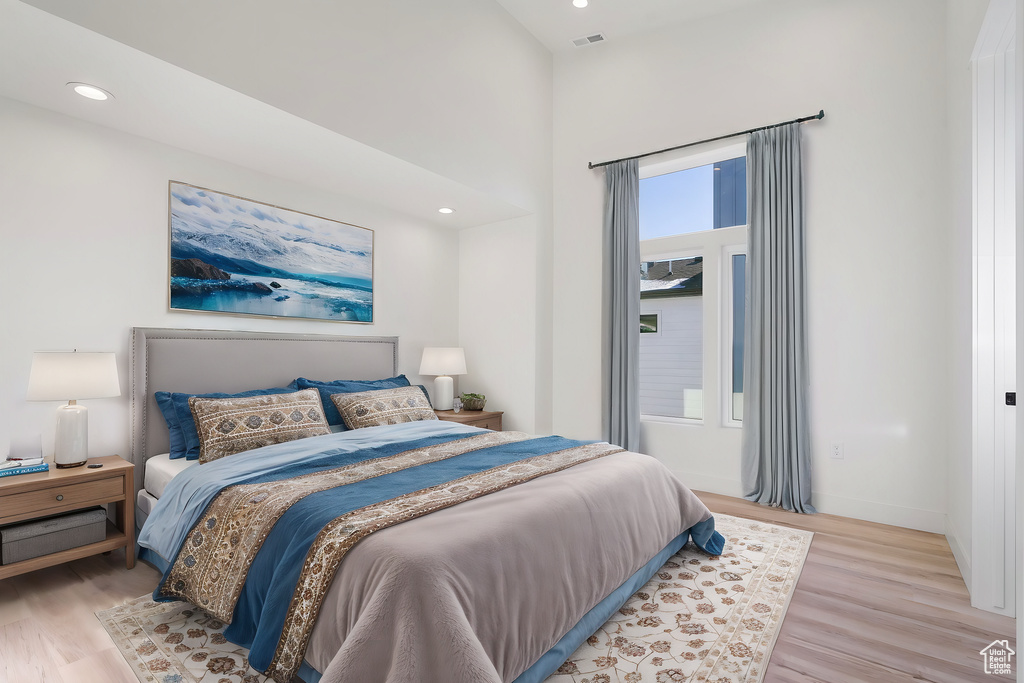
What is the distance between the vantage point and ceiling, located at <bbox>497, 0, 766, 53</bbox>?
3.96 m

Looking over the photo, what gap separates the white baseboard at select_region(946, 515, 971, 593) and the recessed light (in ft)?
14.8

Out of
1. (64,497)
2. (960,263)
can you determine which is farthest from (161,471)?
(960,263)

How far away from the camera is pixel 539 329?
14.8 feet

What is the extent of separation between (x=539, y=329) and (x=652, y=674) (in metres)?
3.01

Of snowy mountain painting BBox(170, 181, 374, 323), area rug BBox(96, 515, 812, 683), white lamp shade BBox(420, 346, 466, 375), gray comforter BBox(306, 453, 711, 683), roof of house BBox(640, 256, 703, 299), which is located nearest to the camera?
gray comforter BBox(306, 453, 711, 683)

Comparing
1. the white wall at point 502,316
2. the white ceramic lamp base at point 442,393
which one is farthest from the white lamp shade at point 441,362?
the white wall at point 502,316

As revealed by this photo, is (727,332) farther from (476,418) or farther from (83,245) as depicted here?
(83,245)

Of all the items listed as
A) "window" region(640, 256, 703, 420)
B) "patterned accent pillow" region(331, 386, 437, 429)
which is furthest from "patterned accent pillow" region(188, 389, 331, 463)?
"window" region(640, 256, 703, 420)

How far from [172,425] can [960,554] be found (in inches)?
161

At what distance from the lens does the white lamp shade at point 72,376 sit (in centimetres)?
232

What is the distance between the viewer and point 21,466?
Answer: 91.2 inches

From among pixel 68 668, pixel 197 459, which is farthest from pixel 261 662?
pixel 197 459

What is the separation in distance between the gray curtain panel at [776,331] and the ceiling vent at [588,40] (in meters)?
1.59

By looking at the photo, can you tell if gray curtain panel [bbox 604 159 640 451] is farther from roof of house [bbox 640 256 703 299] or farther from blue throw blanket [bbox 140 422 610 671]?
blue throw blanket [bbox 140 422 610 671]
